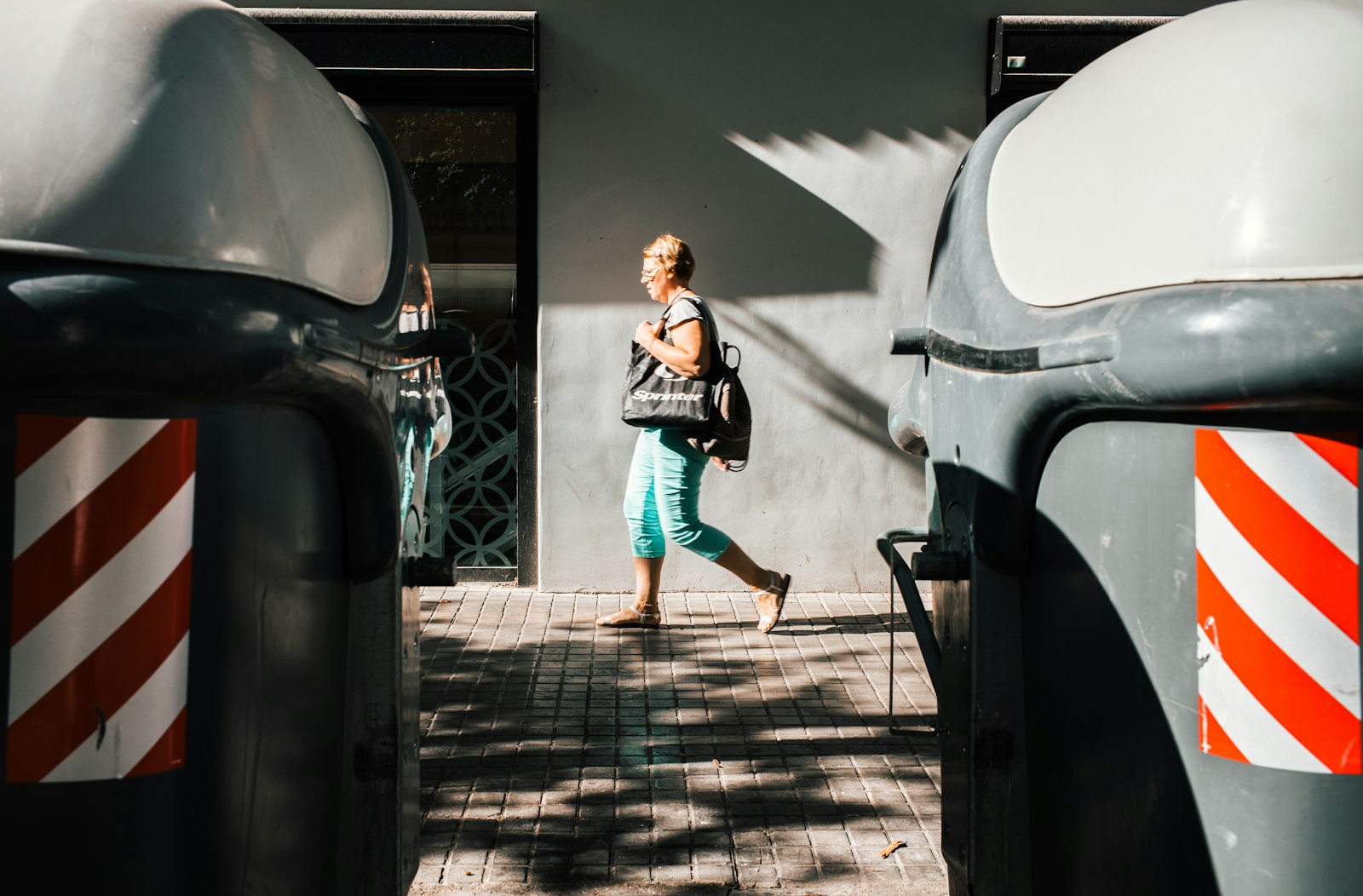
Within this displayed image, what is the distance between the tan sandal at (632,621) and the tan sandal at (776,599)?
49cm

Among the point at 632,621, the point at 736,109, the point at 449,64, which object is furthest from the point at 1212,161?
the point at 449,64

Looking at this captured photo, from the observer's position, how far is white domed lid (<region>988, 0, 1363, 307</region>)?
61.8 inches

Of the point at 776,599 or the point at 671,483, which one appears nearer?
the point at 671,483

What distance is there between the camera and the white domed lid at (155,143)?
1.48 m

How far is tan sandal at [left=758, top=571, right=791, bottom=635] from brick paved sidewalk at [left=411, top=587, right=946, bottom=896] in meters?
0.06

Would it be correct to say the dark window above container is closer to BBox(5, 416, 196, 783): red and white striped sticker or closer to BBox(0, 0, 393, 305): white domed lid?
BBox(0, 0, 393, 305): white domed lid

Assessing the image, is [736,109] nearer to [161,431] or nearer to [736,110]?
[736,110]

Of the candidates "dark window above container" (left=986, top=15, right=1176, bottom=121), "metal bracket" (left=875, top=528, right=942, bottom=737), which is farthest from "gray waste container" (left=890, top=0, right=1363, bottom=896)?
"dark window above container" (left=986, top=15, right=1176, bottom=121)

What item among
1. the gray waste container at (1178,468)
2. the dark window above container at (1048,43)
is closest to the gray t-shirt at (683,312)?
the dark window above container at (1048,43)

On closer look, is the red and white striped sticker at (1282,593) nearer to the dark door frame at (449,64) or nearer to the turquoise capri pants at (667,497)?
the turquoise capri pants at (667,497)

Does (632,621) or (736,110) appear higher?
(736,110)

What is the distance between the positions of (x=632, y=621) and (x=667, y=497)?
0.71 m

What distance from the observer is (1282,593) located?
65.1 inches

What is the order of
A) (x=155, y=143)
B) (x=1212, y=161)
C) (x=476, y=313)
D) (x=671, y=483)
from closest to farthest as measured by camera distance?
1. (x=155, y=143)
2. (x=1212, y=161)
3. (x=671, y=483)
4. (x=476, y=313)
